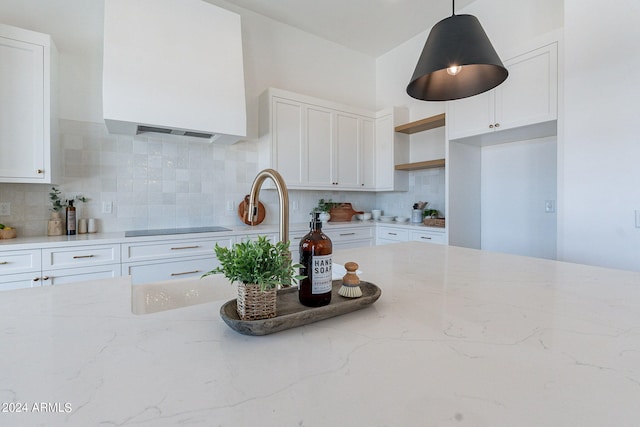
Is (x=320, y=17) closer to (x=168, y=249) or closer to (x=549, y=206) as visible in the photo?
(x=168, y=249)

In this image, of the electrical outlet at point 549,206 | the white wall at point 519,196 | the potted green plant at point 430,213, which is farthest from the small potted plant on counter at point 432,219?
the electrical outlet at point 549,206

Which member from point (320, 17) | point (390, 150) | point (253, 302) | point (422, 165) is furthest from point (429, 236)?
point (253, 302)

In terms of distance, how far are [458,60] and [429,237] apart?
2212 mm

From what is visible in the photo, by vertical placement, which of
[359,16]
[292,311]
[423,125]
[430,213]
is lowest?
[292,311]

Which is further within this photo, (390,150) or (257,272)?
(390,150)

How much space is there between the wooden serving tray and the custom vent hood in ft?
6.71

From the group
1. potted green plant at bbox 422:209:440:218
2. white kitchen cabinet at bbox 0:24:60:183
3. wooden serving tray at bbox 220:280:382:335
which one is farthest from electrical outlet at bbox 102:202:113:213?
potted green plant at bbox 422:209:440:218

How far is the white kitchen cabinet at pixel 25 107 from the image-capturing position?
6.63 ft

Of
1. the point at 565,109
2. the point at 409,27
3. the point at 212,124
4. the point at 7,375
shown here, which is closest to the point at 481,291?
the point at 7,375

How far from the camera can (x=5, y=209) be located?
2295mm

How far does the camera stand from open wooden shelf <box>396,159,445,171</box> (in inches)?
126

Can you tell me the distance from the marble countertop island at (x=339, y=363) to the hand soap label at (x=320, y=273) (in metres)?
0.09

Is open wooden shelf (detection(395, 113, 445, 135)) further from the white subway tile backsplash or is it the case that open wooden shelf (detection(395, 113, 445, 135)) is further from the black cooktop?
the black cooktop

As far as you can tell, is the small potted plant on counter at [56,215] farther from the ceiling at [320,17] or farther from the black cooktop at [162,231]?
the ceiling at [320,17]
